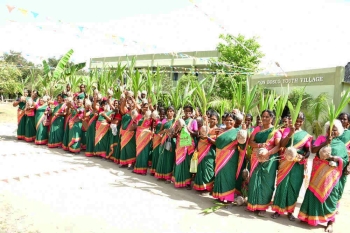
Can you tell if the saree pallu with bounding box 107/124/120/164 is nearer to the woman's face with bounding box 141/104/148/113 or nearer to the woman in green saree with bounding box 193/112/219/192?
the woman's face with bounding box 141/104/148/113

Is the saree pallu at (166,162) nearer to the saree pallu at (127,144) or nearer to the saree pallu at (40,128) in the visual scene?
the saree pallu at (127,144)

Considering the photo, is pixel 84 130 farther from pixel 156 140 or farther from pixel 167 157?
pixel 167 157

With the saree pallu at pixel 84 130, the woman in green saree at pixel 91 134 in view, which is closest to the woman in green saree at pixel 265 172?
the woman in green saree at pixel 91 134

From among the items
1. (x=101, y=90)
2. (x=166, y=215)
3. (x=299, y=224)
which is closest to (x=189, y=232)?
(x=166, y=215)

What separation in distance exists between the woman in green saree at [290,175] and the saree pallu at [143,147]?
8.91 ft

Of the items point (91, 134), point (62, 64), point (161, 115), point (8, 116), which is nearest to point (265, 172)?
point (161, 115)

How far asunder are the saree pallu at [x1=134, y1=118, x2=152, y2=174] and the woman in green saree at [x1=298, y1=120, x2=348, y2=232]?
3099 mm

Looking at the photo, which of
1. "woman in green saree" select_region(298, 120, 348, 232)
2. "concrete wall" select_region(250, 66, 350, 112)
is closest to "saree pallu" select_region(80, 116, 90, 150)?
"woman in green saree" select_region(298, 120, 348, 232)

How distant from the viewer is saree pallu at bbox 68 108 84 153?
753cm

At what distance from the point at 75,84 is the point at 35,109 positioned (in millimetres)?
1411

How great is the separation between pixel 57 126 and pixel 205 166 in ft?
16.2

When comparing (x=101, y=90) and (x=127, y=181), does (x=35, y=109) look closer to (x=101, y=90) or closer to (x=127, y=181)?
(x=101, y=90)

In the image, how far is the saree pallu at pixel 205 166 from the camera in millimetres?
4824

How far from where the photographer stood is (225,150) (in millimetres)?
4484
